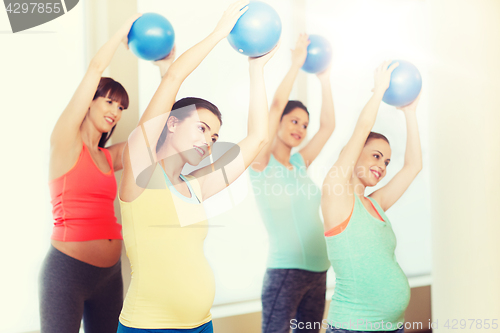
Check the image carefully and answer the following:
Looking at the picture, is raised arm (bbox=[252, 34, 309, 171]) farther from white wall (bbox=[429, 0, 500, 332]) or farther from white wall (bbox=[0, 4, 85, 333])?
white wall (bbox=[0, 4, 85, 333])

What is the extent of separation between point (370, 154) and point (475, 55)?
65cm

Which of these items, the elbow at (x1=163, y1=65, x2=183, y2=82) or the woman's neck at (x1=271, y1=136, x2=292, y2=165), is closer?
the elbow at (x1=163, y1=65, x2=183, y2=82)

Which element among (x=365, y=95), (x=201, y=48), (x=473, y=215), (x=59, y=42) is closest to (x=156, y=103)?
(x=201, y=48)

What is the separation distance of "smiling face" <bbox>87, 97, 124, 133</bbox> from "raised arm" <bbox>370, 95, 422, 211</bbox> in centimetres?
119

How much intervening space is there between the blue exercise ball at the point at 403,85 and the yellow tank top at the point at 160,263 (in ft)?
3.78

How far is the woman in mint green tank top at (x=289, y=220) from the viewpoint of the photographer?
1772 millimetres

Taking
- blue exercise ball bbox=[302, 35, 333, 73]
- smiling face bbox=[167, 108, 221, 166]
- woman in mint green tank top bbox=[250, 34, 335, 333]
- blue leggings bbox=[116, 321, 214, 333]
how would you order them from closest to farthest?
blue leggings bbox=[116, 321, 214, 333] < smiling face bbox=[167, 108, 221, 166] < woman in mint green tank top bbox=[250, 34, 335, 333] < blue exercise ball bbox=[302, 35, 333, 73]

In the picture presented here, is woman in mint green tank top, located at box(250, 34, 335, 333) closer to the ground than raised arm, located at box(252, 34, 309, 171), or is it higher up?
closer to the ground

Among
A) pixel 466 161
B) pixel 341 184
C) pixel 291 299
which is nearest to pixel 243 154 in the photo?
pixel 341 184

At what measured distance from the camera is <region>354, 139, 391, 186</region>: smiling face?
1.67 metres

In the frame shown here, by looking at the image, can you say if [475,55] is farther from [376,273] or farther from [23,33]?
[23,33]

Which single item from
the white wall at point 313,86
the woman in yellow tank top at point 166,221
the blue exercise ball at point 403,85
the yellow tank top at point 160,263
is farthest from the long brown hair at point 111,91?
the blue exercise ball at point 403,85

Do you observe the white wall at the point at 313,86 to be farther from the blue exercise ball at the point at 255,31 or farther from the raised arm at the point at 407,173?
the blue exercise ball at the point at 255,31

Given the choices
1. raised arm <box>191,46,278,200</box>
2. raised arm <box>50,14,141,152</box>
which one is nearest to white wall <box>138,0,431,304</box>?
raised arm <box>50,14,141,152</box>
